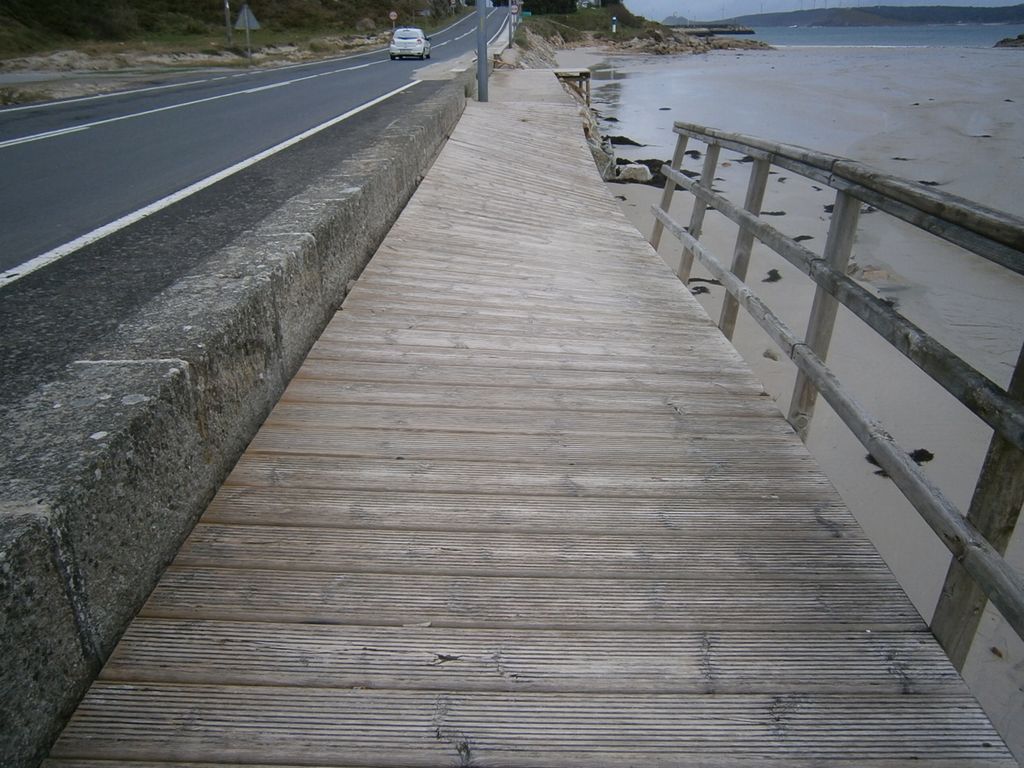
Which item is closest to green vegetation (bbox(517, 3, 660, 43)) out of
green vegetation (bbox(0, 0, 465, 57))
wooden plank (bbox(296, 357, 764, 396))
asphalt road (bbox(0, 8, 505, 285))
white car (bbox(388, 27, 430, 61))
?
green vegetation (bbox(0, 0, 465, 57))

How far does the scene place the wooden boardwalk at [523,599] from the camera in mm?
1530

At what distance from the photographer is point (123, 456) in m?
1.62

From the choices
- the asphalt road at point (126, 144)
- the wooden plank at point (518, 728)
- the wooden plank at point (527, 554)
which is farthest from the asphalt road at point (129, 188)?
the wooden plank at point (518, 728)

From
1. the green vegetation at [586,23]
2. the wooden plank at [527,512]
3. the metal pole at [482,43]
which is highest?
the green vegetation at [586,23]

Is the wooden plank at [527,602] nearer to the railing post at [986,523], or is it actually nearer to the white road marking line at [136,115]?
the railing post at [986,523]

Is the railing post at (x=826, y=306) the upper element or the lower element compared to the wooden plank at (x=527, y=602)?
upper

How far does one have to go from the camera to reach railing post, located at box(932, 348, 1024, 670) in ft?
5.63

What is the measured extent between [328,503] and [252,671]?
0.66 metres

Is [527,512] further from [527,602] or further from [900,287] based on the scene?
[900,287]

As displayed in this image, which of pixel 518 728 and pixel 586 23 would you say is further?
pixel 586 23

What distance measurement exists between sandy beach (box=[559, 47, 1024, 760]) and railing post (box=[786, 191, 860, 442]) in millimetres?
1720

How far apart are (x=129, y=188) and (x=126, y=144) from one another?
344 cm

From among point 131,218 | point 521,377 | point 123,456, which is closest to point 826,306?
point 521,377

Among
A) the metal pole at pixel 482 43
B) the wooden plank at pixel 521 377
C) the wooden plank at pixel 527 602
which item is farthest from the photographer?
the metal pole at pixel 482 43
